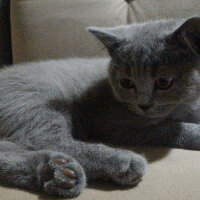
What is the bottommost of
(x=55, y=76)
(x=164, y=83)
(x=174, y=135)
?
(x=174, y=135)

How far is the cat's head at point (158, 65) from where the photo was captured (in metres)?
1.06

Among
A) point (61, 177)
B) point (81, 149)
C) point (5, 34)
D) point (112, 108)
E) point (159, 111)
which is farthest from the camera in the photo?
point (5, 34)

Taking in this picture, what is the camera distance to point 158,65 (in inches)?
41.8

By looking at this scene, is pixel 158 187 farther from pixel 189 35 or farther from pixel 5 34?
pixel 5 34

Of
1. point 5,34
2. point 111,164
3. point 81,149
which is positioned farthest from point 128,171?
point 5,34

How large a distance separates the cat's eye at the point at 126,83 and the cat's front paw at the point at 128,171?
34 centimetres

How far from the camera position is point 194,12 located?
1.63 m

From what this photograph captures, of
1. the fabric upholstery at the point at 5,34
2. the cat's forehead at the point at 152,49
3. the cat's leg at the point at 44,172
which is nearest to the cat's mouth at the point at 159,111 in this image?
the cat's forehead at the point at 152,49

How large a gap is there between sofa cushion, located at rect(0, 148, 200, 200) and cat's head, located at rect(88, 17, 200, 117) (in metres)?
0.22

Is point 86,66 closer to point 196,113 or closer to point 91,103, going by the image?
point 91,103

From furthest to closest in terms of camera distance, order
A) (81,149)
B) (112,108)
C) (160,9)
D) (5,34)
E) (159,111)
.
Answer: (5,34) < (160,9) < (112,108) < (159,111) < (81,149)

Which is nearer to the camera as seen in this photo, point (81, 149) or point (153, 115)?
point (81, 149)

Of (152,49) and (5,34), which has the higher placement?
(152,49)

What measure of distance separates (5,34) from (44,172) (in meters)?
1.25
